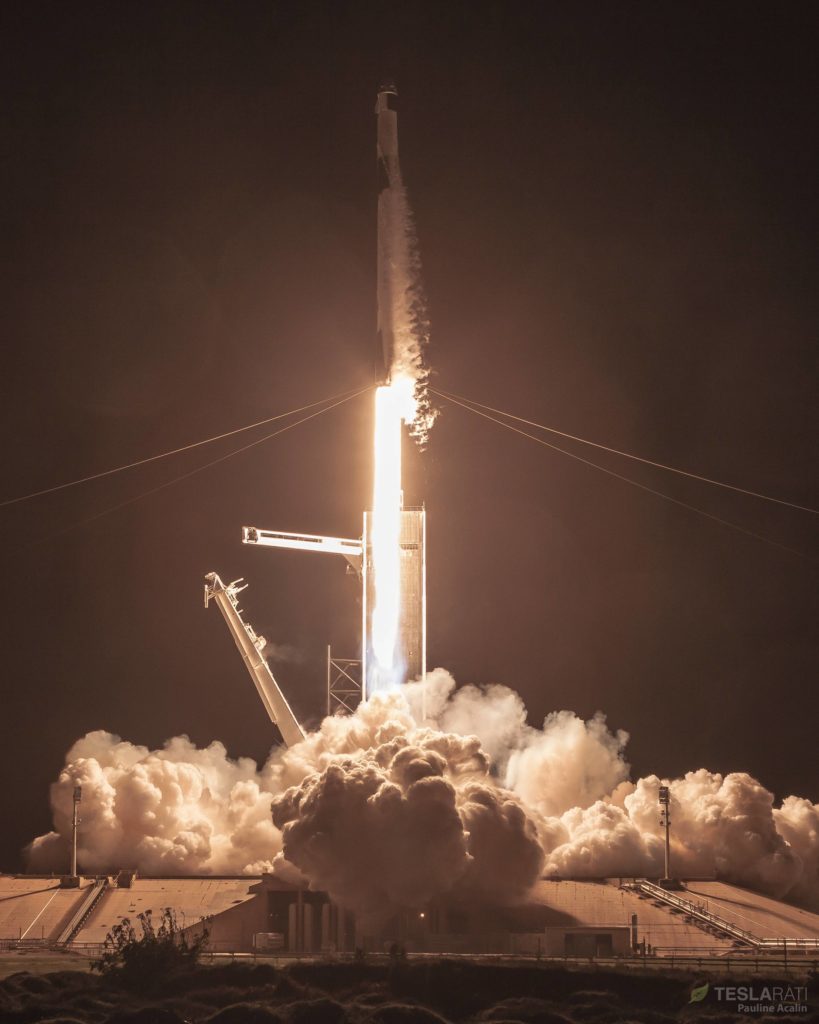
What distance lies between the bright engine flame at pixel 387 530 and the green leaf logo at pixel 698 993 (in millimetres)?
18696

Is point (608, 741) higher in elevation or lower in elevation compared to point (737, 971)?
higher

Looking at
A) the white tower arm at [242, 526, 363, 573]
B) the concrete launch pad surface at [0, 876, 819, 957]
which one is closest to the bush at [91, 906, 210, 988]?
the concrete launch pad surface at [0, 876, 819, 957]

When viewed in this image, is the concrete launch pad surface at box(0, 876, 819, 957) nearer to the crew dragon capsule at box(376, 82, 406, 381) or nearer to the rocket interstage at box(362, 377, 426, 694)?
the rocket interstage at box(362, 377, 426, 694)

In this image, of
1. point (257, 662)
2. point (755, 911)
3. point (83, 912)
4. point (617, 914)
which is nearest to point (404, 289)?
point (257, 662)

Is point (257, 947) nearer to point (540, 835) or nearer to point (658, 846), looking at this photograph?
point (540, 835)

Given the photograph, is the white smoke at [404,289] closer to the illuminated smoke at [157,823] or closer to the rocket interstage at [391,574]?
the rocket interstage at [391,574]

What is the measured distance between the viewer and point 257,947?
55.3 meters

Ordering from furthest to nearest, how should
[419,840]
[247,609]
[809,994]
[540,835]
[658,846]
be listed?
[247,609] < [658,846] < [540,835] < [419,840] < [809,994]

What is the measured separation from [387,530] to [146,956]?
1858cm

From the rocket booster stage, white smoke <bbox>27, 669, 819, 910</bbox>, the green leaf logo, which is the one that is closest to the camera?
the green leaf logo

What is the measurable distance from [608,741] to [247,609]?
15.3 metres

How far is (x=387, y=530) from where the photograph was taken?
208 ft

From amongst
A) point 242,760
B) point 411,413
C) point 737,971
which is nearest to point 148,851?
point 242,760

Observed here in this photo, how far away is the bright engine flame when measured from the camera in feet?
207
